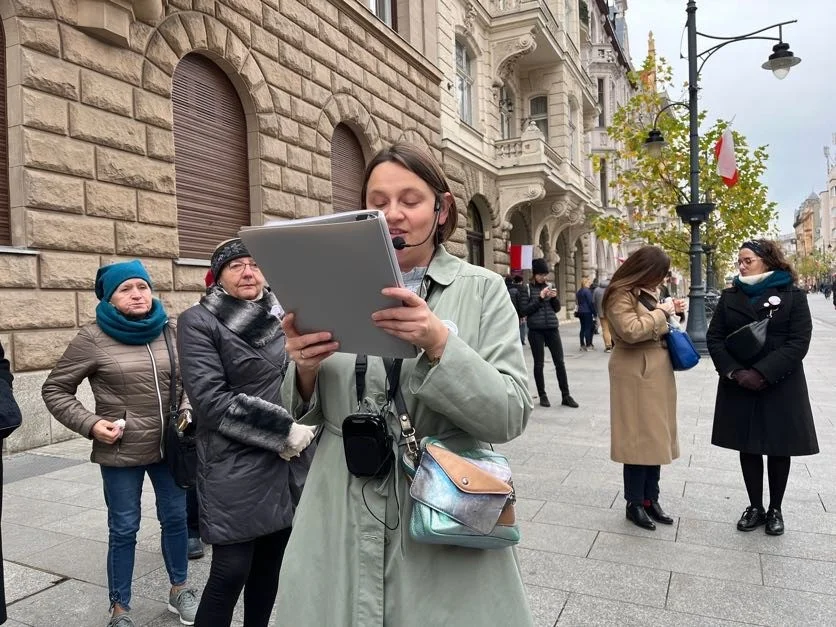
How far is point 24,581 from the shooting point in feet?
11.4

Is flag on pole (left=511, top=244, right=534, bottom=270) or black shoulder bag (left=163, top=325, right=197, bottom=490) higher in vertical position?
flag on pole (left=511, top=244, right=534, bottom=270)

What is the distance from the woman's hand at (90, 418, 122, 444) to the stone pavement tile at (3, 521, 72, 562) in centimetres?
146

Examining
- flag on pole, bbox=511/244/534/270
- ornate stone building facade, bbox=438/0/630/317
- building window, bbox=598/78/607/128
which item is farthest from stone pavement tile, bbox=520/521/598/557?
building window, bbox=598/78/607/128

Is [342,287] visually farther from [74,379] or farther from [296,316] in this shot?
[74,379]

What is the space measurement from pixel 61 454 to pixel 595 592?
17.0 feet

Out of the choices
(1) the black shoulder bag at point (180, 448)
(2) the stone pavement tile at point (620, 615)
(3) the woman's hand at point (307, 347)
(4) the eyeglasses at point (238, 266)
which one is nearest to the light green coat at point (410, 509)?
(3) the woman's hand at point (307, 347)

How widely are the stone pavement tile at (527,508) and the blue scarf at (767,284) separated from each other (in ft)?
6.81

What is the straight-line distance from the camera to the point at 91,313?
6.66m

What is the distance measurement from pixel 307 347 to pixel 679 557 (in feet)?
10.3

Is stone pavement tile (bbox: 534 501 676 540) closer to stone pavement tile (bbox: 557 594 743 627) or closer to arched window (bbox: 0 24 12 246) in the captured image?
stone pavement tile (bbox: 557 594 743 627)

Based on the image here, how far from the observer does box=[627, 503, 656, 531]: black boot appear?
4.15m

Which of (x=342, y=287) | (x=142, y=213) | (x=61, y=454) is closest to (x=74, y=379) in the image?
(x=342, y=287)

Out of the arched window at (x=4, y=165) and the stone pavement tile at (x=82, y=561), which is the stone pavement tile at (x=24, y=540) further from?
the arched window at (x=4, y=165)

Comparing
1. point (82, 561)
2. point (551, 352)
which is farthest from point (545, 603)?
point (551, 352)
